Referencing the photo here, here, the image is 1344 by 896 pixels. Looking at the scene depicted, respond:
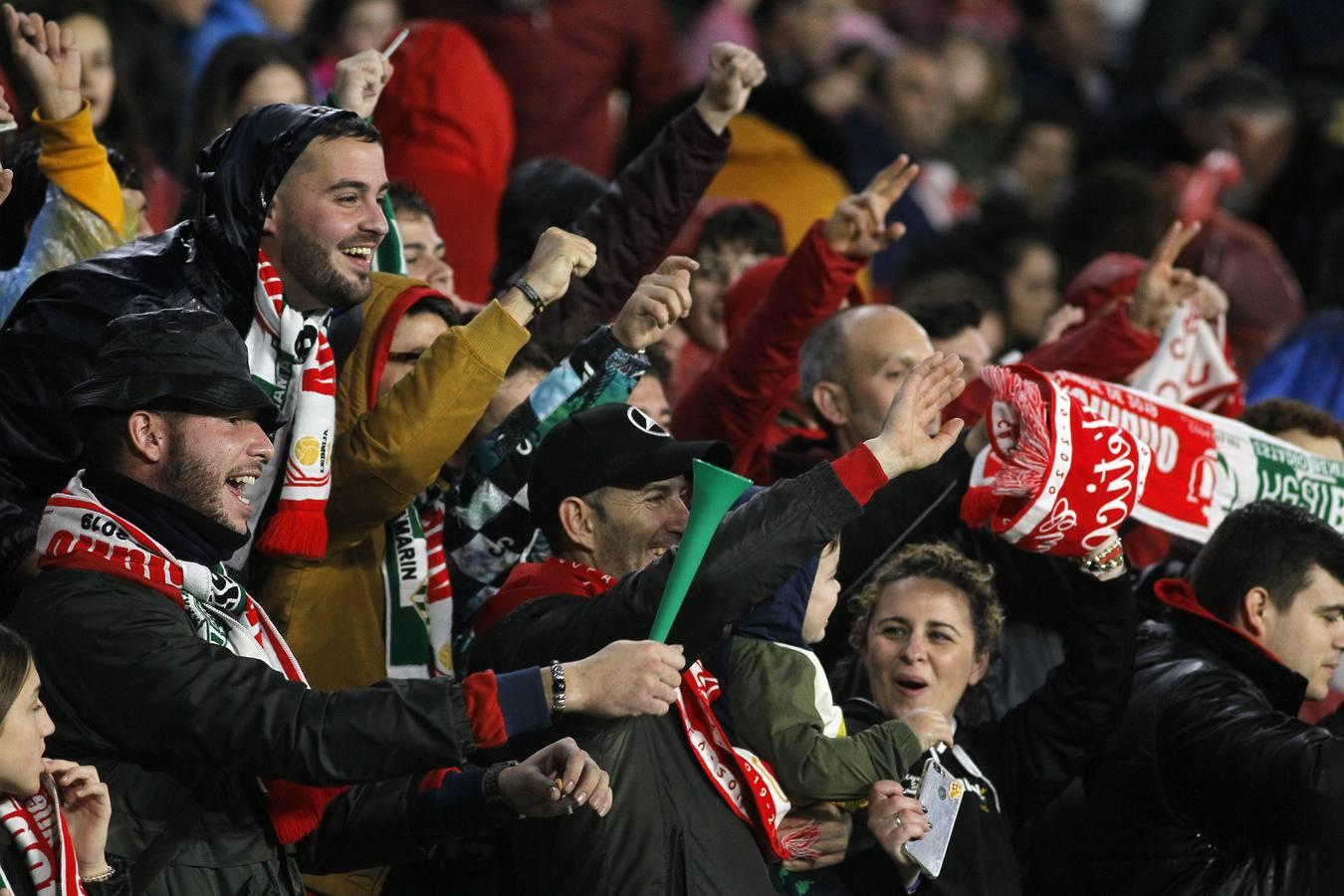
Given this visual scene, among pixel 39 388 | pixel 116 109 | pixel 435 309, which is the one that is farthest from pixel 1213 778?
pixel 116 109

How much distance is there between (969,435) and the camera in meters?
5.25

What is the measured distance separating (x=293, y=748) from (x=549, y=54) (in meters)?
5.21

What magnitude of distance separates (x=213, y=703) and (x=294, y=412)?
0.99 metres

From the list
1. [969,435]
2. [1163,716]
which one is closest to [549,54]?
[969,435]

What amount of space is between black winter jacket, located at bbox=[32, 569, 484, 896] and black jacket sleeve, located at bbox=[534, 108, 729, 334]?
219 centimetres

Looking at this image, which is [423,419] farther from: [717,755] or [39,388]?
[717,755]

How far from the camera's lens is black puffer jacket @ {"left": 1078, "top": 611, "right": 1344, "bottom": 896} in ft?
16.0

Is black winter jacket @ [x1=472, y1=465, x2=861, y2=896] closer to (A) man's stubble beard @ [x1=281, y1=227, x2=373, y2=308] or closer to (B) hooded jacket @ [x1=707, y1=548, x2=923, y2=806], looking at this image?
(B) hooded jacket @ [x1=707, y1=548, x2=923, y2=806]

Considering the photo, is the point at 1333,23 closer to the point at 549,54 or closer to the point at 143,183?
the point at 549,54

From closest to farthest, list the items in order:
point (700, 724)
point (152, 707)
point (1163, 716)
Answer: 1. point (152, 707)
2. point (700, 724)
3. point (1163, 716)

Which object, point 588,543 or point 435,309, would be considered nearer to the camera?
point 588,543

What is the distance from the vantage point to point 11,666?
369 centimetres

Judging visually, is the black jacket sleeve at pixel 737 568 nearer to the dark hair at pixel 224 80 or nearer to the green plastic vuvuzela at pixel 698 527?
the green plastic vuvuzela at pixel 698 527

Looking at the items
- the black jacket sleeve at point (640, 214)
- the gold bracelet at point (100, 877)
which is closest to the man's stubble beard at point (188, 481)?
the gold bracelet at point (100, 877)
